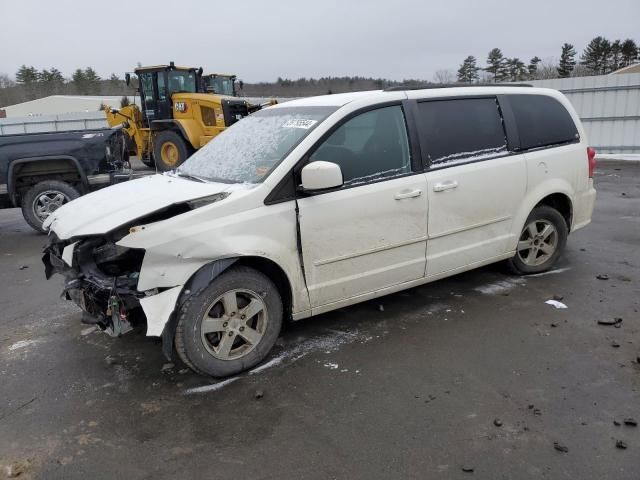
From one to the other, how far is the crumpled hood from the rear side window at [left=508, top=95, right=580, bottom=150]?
287 centimetres

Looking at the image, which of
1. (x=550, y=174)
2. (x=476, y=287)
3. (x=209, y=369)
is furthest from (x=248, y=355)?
(x=550, y=174)

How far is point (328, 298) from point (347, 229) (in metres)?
0.53

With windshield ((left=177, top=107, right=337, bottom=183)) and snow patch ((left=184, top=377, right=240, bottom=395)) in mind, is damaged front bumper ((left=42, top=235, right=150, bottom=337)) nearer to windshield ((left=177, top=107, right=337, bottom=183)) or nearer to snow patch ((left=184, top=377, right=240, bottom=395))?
snow patch ((left=184, top=377, right=240, bottom=395))

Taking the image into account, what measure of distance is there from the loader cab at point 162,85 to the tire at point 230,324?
1251 cm

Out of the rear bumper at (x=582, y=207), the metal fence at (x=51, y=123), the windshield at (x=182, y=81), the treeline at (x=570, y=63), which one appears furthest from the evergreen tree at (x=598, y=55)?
the rear bumper at (x=582, y=207)

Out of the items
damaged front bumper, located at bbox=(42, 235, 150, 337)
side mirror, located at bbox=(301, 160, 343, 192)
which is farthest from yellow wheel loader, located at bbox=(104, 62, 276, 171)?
side mirror, located at bbox=(301, 160, 343, 192)

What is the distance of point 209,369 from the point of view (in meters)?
3.43

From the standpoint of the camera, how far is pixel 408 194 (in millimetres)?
4027

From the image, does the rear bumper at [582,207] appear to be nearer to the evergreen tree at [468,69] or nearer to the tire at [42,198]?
the tire at [42,198]

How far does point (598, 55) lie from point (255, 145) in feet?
237

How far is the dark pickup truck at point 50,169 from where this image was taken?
7996mm

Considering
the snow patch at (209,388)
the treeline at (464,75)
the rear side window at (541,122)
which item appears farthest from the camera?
the treeline at (464,75)

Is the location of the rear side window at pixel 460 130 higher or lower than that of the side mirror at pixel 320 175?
higher

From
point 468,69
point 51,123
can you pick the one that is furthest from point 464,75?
point 51,123
